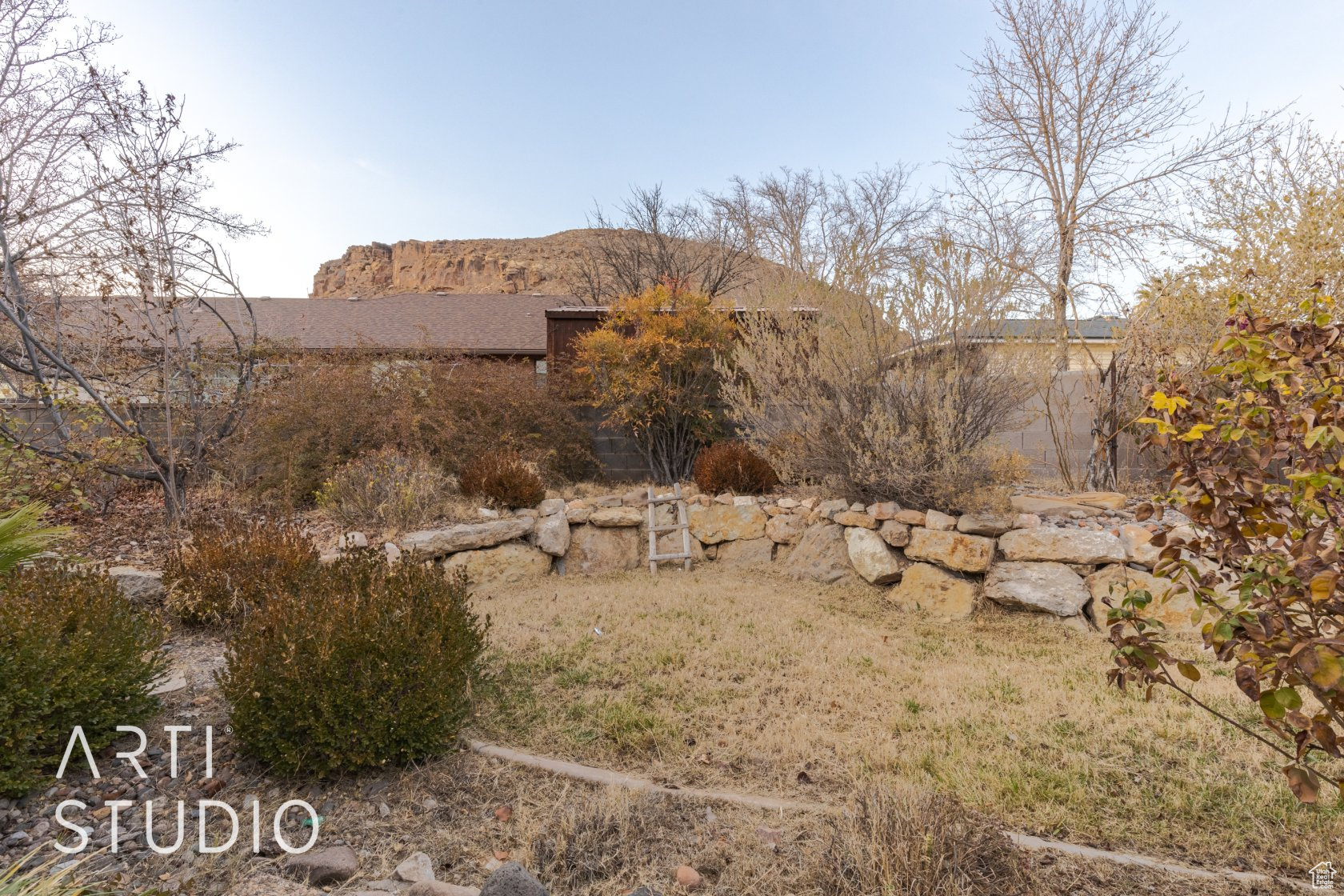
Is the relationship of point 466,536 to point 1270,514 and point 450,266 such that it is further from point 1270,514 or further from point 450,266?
point 450,266

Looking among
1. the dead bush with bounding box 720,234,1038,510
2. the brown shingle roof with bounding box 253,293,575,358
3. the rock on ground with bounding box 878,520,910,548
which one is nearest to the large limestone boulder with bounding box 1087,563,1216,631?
the dead bush with bounding box 720,234,1038,510

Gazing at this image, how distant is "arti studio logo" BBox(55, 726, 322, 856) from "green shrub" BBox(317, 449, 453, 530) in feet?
13.4

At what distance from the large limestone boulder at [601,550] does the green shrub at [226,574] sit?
3.00m

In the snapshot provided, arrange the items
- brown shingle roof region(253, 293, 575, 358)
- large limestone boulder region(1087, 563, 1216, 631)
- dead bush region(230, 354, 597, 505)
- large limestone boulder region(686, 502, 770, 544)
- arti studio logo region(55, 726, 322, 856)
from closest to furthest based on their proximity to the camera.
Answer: arti studio logo region(55, 726, 322, 856), large limestone boulder region(1087, 563, 1216, 631), large limestone boulder region(686, 502, 770, 544), dead bush region(230, 354, 597, 505), brown shingle roof region(253, 293, 575, 358)

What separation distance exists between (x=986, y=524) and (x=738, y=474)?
9.03 ft

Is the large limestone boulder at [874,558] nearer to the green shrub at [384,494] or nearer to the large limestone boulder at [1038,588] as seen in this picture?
the large limestone boulder at [1038,588]

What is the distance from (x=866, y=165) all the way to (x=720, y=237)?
597cm

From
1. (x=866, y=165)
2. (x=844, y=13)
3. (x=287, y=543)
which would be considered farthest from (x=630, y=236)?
(x=287, y=543)

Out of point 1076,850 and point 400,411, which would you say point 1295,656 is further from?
point 400,411

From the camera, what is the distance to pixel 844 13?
7695 millimetres

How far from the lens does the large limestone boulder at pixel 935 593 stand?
576 centimetres

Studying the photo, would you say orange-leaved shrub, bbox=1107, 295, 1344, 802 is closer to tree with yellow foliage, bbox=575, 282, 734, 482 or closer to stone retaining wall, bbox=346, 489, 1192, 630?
stone retaining wall, bbox=346, 489, 1192, 630

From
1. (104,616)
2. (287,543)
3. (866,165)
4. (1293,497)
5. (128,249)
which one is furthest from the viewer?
(866,165)

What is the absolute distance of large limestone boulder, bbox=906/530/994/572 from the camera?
5.75m
